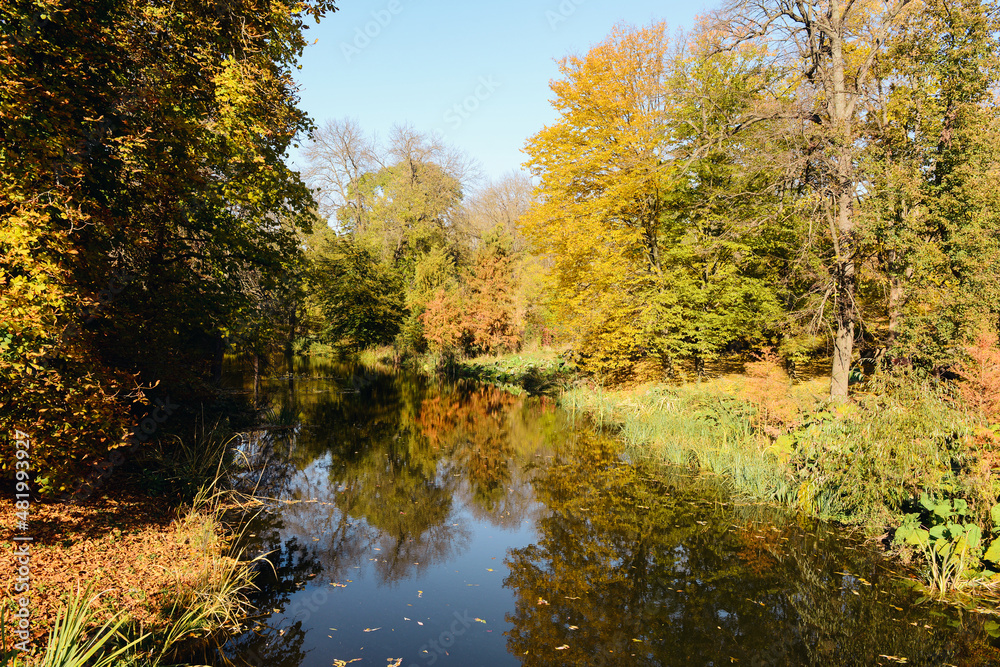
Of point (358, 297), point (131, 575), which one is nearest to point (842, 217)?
point (131, 575)

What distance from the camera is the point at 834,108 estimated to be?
37.8 feet

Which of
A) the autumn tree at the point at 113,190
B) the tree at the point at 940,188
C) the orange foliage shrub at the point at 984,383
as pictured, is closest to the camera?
the autumn tree at the point at 113,190

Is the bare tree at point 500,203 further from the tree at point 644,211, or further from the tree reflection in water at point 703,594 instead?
the tree reflection in water at point 703,594

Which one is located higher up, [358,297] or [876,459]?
[358,297]

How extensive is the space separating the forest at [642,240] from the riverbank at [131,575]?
0.47 meters

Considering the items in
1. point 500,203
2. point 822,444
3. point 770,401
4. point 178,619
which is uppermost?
point 500,203

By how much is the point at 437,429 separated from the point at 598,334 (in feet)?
20.5

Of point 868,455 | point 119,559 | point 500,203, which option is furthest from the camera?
point 500,203

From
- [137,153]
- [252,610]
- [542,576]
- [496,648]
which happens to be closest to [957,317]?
[542,576]

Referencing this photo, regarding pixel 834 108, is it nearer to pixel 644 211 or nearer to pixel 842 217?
pixel 842 217

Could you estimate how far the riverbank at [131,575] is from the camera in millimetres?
4504

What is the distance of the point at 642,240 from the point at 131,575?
15.7 meters

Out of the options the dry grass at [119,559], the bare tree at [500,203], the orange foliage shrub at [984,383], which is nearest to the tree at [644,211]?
the orange foliage shrub at [984,383]

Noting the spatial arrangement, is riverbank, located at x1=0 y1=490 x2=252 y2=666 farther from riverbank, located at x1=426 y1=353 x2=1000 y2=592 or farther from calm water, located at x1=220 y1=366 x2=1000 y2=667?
riverbank, located at x1=426 y1=353 x2=1000 y2=592
